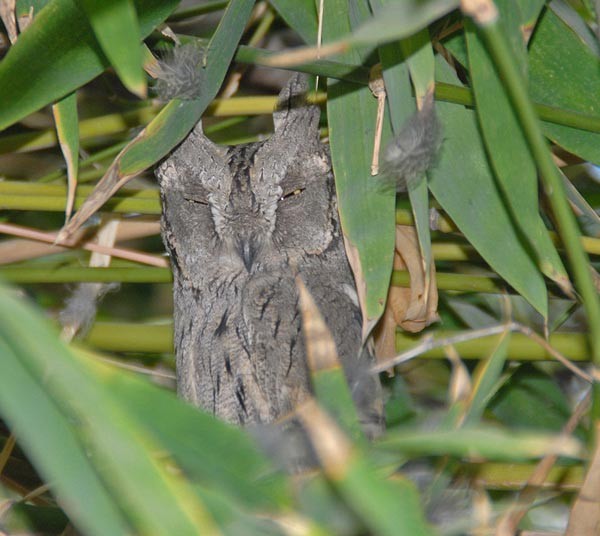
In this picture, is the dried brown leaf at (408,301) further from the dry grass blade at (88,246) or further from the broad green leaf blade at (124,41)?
the broad green leaf blade at (124,41)

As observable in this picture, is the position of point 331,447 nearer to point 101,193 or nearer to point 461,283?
point 101,193

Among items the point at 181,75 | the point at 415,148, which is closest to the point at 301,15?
the point at 181,75

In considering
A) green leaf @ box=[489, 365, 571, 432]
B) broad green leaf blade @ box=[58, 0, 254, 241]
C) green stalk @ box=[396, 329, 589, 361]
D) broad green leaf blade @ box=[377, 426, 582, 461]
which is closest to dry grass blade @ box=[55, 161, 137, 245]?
broad green leaf blade @ box=[58, 0, 254, 241]

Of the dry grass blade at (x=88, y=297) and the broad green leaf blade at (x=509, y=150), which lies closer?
the broad green leaf blade at (x=509, y=150)

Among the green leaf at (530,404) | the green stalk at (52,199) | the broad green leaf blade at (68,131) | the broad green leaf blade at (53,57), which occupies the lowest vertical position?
the green leaf at (530,404)

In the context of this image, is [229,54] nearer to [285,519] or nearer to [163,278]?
[163,278]

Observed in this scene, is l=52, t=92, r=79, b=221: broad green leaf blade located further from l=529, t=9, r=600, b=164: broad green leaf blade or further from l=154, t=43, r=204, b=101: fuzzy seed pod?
l=529, t=9, r=600, b=164: broad green leaf blade

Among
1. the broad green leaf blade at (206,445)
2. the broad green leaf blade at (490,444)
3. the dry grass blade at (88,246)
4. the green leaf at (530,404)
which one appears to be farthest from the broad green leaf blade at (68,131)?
the green leaf at (530,404)
